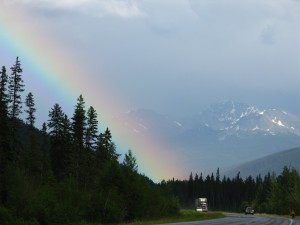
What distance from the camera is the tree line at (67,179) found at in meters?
46.9

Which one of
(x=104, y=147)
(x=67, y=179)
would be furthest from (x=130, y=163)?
(x=104, y=147)

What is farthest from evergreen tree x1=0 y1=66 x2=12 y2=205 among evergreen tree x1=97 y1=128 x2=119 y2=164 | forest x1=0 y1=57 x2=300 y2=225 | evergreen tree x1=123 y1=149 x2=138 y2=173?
evergreen tree x1=97 y1=128 x2=119 y2=164

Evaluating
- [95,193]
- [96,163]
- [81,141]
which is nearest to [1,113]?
[95,193]

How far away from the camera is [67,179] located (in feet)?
193

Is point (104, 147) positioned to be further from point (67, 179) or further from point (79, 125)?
point (67, 179)

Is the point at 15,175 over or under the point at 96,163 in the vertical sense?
under

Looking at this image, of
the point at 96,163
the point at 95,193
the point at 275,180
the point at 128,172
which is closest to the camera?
the point at 95,193

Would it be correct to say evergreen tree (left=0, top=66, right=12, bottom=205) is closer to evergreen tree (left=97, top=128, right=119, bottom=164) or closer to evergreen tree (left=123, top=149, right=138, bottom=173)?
evergreen tree (left=123, top=149, right=138, bottom=173)

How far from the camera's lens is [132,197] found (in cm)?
6519

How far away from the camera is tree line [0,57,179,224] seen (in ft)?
154

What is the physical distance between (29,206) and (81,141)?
44194 mm

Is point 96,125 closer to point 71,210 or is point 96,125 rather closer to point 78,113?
point 78,113

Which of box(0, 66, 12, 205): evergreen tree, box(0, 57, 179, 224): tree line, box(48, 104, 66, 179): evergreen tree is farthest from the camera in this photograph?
box(48, 104, 66, 179): evergreen tree

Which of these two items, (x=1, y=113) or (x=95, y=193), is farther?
(x=1, y=113)
